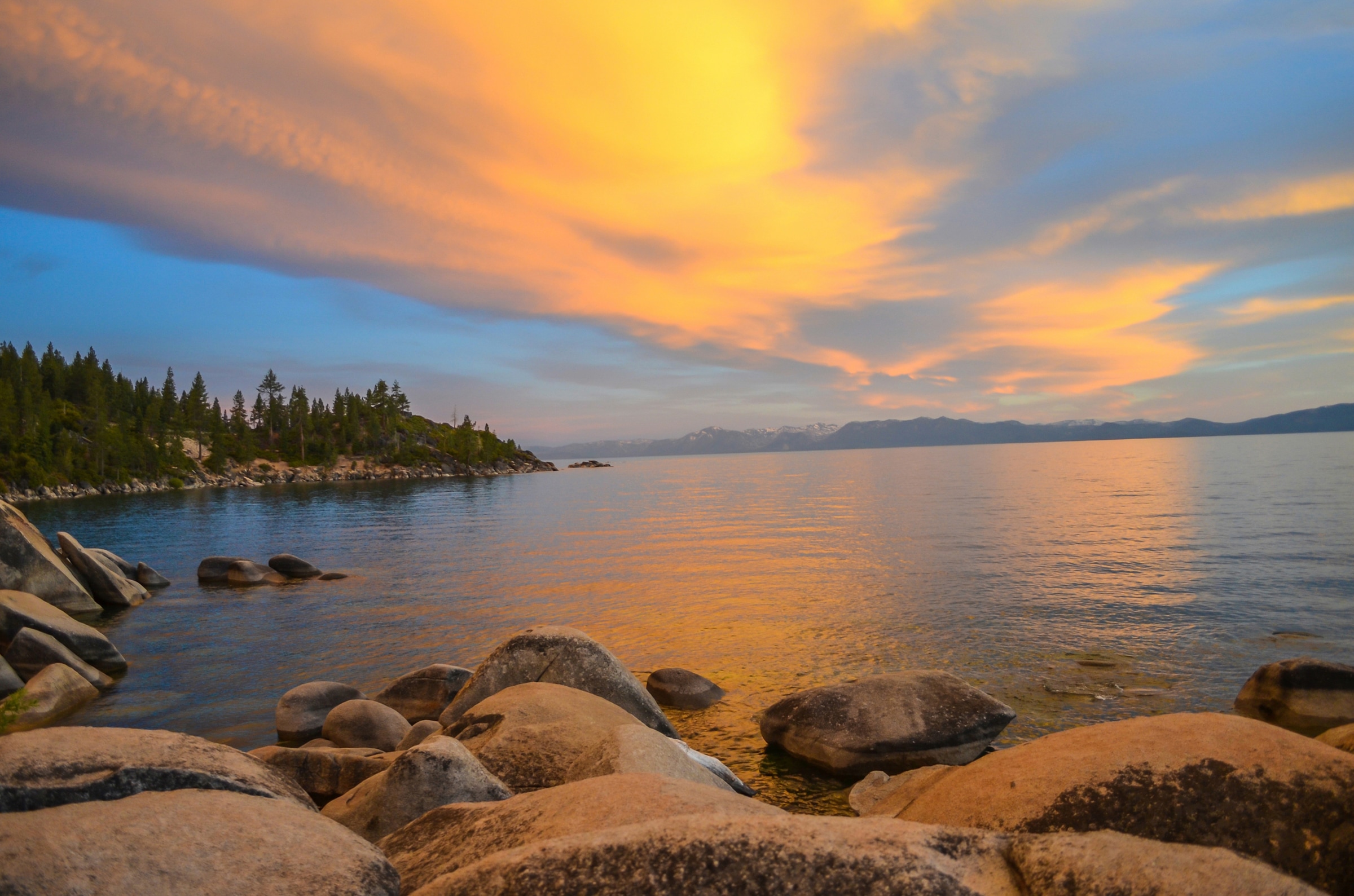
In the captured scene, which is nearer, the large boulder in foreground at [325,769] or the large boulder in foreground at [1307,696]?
the large boulder in foreground at [325,769]

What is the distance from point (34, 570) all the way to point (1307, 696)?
3992 centimetres

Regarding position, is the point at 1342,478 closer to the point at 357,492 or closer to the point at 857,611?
the point at 857,611

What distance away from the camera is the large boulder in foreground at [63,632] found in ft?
63.3

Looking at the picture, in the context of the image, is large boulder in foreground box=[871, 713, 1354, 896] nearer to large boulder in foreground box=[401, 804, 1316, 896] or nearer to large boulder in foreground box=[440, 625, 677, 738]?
large boulder in foreground box=[401, 804, 1316, 896]

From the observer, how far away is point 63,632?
19547 millimetres

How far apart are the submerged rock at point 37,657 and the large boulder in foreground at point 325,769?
11.4m

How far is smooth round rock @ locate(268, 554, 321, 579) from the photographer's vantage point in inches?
1372

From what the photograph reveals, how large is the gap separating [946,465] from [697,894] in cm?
16883

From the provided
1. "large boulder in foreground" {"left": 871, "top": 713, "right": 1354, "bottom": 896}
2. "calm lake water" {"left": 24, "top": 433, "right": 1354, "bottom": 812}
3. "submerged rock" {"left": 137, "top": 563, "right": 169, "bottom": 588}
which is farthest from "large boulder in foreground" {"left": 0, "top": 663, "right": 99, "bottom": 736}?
"large boulder in foreground" {"left": 871, "top": 713, "right": 1354, "bottom": 896}

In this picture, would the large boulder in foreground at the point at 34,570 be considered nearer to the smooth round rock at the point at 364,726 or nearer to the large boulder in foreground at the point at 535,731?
the smooth round rock at the point at 364,726

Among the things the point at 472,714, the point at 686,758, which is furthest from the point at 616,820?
the point at 472,714

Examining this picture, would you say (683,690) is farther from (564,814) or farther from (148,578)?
(148,578)

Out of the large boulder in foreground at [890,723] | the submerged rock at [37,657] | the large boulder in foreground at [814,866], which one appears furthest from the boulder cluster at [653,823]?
the submerged rock at [37,657]

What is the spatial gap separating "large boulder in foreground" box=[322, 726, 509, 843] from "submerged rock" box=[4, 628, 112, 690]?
1547 centimetres
